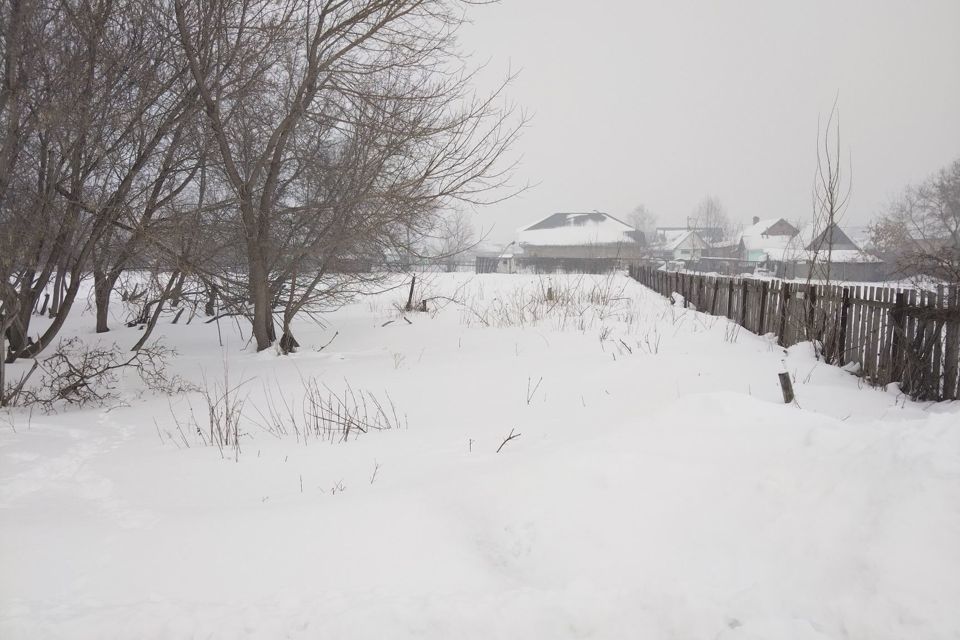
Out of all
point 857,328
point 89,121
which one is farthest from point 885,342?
point 89,121

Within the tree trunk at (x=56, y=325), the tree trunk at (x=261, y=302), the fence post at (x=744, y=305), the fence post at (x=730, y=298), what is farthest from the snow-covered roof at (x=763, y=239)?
the tree trunk at (x=56, y=325)

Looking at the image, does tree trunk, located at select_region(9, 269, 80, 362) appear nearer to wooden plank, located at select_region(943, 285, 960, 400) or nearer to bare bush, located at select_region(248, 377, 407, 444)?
bare bush, located at select_region(248, 377, 407, 444)

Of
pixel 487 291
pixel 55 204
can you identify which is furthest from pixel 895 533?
pixel 487 291

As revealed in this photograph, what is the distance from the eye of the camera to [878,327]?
6.69 m

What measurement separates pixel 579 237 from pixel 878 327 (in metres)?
61.8

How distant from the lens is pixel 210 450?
A: 4.76 m

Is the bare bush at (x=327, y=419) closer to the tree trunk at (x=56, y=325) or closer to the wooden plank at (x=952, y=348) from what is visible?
the tree trunk at (x=56, y=325)

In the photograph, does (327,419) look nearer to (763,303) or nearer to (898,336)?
(898,336)

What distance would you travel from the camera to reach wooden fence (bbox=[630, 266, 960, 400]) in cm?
580

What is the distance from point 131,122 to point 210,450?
192 inches

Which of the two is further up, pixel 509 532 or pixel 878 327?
pixel 878 327

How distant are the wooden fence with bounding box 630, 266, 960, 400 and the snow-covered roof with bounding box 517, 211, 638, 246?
55360 mm

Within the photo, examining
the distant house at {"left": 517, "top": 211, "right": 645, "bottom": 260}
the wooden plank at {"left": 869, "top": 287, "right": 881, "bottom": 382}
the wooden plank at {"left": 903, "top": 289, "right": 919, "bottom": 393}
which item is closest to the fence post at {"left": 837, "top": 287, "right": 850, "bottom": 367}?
the wooden plank at {"left": 869, "top": 287, "right": 881, "bottom": 382}

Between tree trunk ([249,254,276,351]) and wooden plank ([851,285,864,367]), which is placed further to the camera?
tree trunk ([249,254,276,351])
